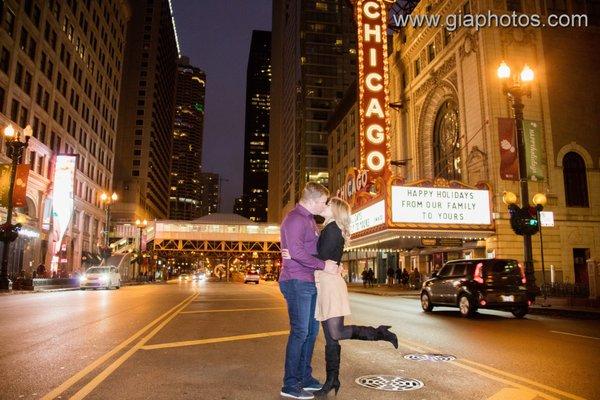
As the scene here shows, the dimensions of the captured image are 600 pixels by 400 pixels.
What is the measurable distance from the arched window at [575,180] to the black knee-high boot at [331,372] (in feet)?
91.8

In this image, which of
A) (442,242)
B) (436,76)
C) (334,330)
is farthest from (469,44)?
(334,330)

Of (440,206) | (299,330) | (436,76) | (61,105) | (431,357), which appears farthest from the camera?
(61,105)

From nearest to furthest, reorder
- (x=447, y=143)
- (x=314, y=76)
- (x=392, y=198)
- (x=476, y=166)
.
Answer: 1. (x=392, y=198)
2. (x=476, y=166)
3. (x=447, y=143)
4. (x=314, y=76)

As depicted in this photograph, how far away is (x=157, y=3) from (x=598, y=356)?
499ft

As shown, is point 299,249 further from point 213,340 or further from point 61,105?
point 61,105

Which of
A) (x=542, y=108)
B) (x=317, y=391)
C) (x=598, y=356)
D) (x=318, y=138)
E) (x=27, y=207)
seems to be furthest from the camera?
(x=318, y=138)

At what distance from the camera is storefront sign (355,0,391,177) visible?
33.7 m

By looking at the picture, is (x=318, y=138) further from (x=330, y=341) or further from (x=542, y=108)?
(x=330, y=341)

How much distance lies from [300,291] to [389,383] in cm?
156

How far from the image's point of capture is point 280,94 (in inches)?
5728

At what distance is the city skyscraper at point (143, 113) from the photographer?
4665 inches

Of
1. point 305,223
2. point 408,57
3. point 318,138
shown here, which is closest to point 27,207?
point 408,57

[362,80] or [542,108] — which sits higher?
[362,80]

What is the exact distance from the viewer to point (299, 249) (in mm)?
Result: 4949
